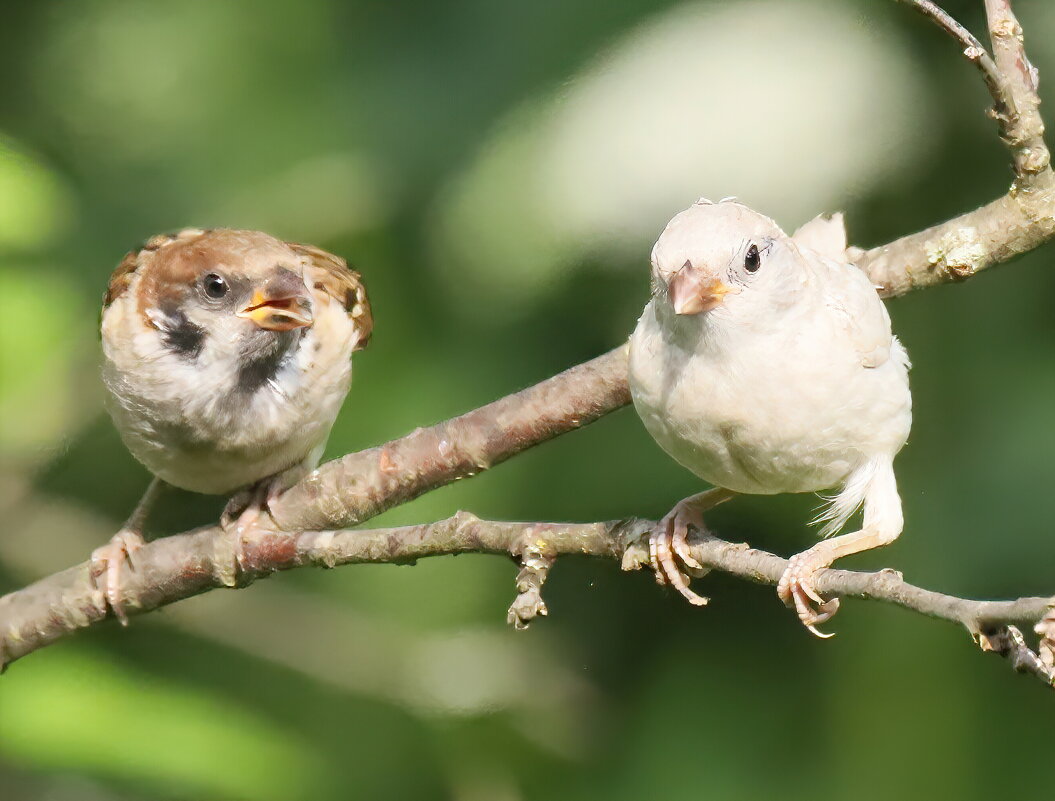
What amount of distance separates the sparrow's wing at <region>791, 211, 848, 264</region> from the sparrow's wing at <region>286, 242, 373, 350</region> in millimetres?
1087

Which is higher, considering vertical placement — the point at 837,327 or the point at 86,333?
the point at 86,333

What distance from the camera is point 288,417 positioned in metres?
2.67

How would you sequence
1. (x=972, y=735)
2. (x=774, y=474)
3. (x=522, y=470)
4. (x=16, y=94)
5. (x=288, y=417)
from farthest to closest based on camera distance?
(x=16, y=94), (x=522, y=470), (x=972, y=735), (x=288, y=417), (x=774, y=474)

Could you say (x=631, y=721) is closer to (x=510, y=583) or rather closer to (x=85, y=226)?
(x=510, y=583)

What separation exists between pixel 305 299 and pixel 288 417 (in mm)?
330

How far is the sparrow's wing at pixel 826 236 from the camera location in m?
2.56

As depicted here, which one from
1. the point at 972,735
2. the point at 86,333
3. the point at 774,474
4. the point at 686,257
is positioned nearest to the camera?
the point at 686,257

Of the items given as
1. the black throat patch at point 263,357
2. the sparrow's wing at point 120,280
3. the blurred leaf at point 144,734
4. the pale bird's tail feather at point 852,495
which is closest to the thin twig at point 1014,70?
the pale bird's tail feather at point 852,495

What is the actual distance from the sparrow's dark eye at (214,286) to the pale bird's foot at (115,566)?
72 cm

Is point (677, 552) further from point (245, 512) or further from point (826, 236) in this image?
point (245, 512)

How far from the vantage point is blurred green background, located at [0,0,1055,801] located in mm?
3295

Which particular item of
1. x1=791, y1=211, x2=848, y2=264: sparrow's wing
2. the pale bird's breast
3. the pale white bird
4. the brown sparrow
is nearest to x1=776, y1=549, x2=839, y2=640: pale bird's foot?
the pale white bird

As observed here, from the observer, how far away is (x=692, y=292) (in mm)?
1711

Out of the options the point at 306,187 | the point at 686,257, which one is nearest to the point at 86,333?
the point at 306,187
